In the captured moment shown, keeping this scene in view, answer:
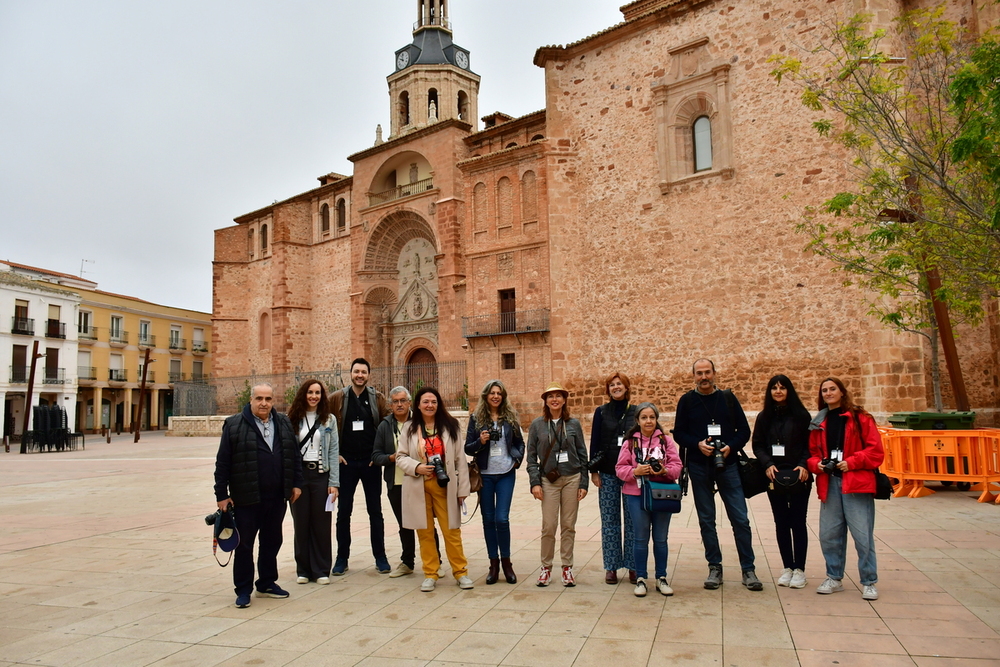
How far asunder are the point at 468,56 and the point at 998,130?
39.1 meters

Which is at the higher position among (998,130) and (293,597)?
(998,130)

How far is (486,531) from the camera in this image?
5359 mm

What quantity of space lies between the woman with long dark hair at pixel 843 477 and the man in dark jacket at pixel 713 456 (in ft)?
1.57

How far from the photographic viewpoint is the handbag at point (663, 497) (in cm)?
487

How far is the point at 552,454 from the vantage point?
17.4 ft

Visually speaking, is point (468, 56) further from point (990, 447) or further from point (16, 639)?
point (16, 639)

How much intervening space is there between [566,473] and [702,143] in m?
13.9

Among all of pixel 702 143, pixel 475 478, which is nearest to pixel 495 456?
pixel 475 478

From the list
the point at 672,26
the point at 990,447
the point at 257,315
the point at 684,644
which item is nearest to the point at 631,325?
the point at 672,26

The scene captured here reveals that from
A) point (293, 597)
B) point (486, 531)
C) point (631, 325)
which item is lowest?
point (293, 597)

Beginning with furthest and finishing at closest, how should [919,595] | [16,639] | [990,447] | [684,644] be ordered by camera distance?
1. [990,447]
2. [919,595]
3. [16,639]
4. [684,644]

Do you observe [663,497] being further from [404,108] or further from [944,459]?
[404,108]

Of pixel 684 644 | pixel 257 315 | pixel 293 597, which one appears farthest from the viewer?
pixel 257 315

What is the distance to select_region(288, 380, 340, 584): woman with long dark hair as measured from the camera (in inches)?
217
